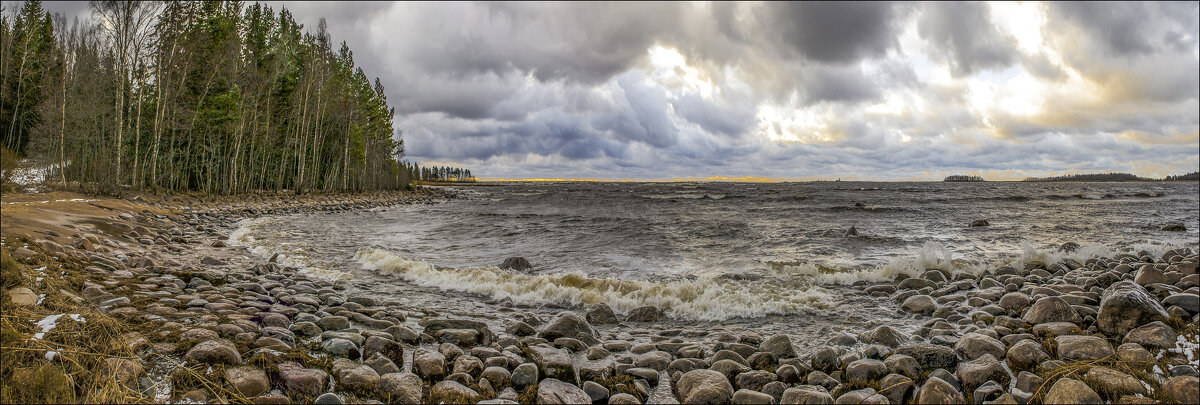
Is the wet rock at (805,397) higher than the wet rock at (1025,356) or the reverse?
the reverse

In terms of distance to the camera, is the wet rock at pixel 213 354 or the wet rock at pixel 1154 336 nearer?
the wet rock at pixel 213 354

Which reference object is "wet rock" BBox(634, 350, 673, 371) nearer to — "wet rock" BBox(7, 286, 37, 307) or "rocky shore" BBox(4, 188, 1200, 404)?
"rocky shore" BBox(4, 188, 1200, 404)

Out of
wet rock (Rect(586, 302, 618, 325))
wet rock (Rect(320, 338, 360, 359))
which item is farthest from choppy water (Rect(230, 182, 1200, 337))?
wet rock (Rect(320, 338, 360, 359))

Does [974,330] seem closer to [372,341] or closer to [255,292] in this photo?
[372,341]

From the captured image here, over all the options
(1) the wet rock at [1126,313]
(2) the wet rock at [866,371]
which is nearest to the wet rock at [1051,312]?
(1) the wet rock at [1126,313]

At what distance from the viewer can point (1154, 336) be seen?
475cm

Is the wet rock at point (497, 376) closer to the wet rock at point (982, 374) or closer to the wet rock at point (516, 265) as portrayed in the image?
the wet rock at point (982, 374)

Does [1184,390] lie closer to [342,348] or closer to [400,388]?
[400,388]

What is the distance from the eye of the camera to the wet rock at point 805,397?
388 cm

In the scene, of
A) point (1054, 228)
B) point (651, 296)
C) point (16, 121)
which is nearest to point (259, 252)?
point (651, 296)

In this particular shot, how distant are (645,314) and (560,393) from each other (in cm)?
307

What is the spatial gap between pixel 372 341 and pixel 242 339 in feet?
3.79

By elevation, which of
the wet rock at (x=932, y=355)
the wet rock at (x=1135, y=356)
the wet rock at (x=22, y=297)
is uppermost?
the wet rock at (x=22, y=297)

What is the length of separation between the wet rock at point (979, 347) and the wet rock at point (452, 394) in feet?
15.3
